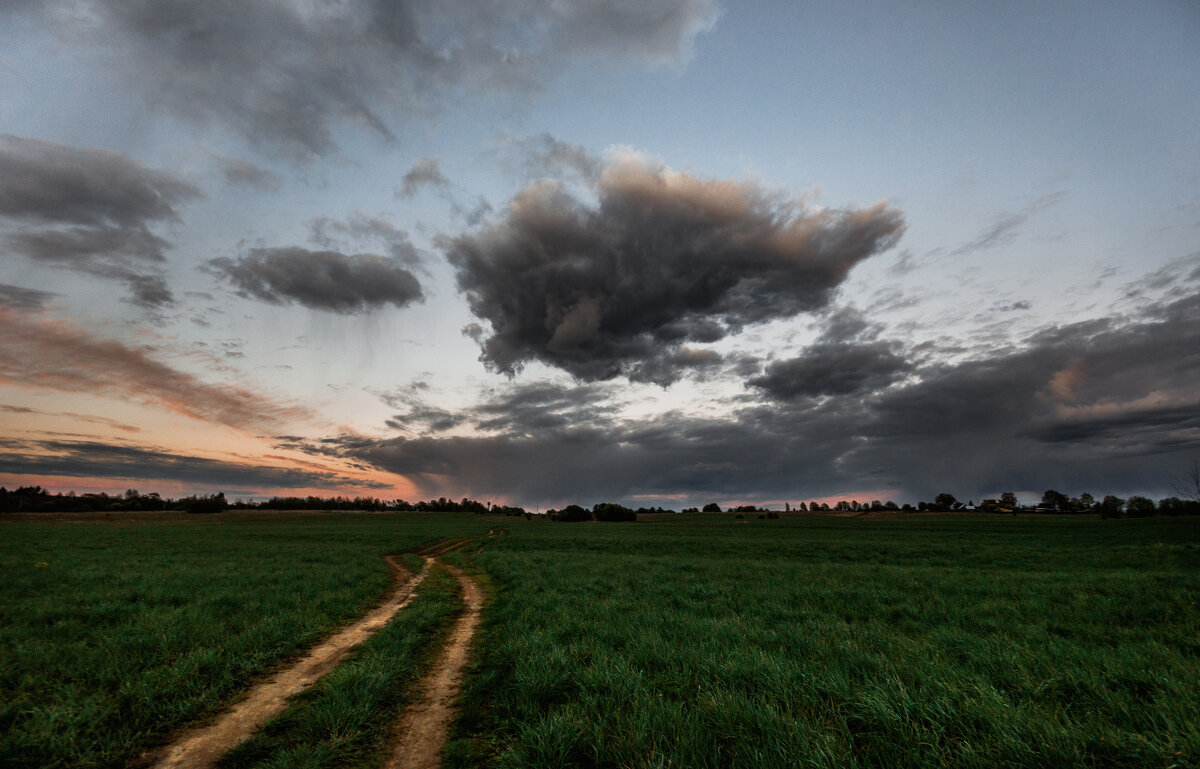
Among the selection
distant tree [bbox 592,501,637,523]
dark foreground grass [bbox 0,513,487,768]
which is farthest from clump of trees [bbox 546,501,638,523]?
dark foreground grass [bbox 0,513,487,768]

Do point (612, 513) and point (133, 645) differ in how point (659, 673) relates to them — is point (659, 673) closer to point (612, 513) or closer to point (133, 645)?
point (133, 645)

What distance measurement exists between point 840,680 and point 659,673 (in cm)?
249

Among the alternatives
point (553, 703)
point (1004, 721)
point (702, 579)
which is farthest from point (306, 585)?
point (1004, 721)

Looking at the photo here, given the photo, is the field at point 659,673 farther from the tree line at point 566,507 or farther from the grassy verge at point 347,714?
the tree line at point 566,507

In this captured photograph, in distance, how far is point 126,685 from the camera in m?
6.61

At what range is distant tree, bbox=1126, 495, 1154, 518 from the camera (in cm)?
10544

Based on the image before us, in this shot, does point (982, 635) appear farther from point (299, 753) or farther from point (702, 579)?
point (299, 753)

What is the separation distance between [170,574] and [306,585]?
6.35 m

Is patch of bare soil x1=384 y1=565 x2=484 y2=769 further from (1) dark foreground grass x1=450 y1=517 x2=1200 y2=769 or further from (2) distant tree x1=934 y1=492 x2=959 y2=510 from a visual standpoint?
(2) distant tree x1=934 y1=492 x2=959 y2=510

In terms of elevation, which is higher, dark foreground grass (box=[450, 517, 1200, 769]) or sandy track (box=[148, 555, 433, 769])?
dark foreground grass (box=[450, 517, 1200, 769])

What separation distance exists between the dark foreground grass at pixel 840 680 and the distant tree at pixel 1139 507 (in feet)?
479

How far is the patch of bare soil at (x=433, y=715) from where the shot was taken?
5.34 metres

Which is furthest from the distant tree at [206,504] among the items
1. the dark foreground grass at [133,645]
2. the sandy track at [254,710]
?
the sandy track at [254,710]

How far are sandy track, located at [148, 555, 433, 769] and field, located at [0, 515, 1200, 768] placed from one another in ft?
1.22
